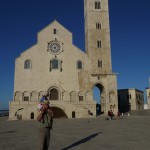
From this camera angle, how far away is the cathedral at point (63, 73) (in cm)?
4422

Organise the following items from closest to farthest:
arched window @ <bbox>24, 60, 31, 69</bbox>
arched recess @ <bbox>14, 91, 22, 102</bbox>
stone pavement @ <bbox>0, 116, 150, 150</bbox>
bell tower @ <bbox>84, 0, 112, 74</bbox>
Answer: stone pavement @ <bbox>0, 116, 150, 150</bbox> → arched recess @ <bbox>14, 91, 22, 102</bbox> → arched window @ <bbox>24, 60, 31, 69</bbox> → bell tower @ <bbox>84, 0, 112, 74</bbox>

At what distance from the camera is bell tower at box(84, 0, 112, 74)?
4958 cm

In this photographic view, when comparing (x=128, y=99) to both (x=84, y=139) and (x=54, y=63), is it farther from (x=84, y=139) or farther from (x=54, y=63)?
(x=84, y=139)

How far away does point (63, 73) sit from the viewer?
1826 inches

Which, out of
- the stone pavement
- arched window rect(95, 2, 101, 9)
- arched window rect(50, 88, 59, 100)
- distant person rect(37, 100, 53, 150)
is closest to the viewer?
distant person rect(37, 100, 53, 150)

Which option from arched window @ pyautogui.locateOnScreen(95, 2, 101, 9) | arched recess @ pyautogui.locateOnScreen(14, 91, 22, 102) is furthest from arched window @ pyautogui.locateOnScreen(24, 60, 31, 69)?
arched window @ pyautogui.locateOnScreen(95, 2, 101, 9)

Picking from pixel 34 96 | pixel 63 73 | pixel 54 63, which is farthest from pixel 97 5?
pixel 34 96

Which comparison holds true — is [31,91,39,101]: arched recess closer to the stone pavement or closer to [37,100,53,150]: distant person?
the stone pavement

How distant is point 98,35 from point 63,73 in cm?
1233

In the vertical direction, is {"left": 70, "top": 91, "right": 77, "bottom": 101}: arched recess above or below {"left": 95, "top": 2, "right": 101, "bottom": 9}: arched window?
below

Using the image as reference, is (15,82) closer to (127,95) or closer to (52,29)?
(52,29)

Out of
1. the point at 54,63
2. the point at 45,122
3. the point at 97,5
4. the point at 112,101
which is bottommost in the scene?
the point at 45,122

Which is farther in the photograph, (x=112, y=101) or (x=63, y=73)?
(x=112, y=101)

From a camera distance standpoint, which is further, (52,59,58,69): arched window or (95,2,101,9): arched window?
(95,2,101,9): arched window
